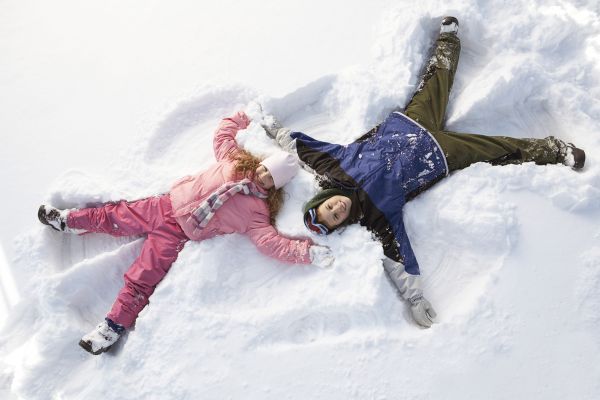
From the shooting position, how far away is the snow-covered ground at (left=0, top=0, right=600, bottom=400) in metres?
1.76

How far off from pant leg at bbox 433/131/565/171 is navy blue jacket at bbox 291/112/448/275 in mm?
62

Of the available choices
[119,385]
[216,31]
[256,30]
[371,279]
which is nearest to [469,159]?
[371,279]

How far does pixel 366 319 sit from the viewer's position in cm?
185

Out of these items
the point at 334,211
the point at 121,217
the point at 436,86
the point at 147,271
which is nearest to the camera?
the point at 334,211

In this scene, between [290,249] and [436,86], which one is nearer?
[290,249]

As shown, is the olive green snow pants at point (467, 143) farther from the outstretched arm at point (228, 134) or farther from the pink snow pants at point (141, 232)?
the pink snow pants at point (141, 232)

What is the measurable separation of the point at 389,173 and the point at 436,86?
0.58 m

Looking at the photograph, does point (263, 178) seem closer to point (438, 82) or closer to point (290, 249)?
point (290, 249)

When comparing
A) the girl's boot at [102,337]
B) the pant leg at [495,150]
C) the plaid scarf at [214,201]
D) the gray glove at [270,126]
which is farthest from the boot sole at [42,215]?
the pant leg at [495,150]

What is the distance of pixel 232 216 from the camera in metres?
2.00

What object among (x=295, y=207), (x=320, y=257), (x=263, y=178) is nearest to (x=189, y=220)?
(x=263, y=178)

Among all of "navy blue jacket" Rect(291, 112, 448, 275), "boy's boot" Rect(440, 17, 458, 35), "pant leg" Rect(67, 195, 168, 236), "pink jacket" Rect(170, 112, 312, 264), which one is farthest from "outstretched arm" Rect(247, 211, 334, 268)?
"boy's boot" Rect(440, 17, 458, 35)

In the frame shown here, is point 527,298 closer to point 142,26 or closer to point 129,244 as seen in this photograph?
point 129,244

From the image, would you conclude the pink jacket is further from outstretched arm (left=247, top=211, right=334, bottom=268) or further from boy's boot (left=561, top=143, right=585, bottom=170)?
boy's boot (left=561, top=143, right=585, bottom=170)
